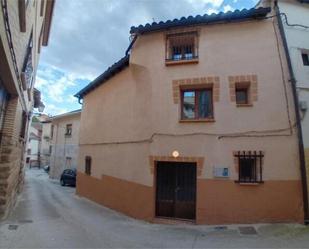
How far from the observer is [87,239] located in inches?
293

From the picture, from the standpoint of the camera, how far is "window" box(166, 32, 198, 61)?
33.2 ft

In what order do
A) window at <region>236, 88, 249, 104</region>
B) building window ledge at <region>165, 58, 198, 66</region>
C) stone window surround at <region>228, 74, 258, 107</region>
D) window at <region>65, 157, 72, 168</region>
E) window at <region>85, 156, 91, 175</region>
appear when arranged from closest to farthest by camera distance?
1. stone window surround at <region>228, 74, 258, 107</region>
2. window at <region>236, 88, 249, 104</region>
3. building window ledge at <region>165, 58, 198, 66</region>
4. window at <region>85, 156, 91, 175</region>
5. window at <region>65, 157, 72, 168</region>

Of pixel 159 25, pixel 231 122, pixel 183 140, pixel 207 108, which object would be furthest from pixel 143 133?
pixel 159 25

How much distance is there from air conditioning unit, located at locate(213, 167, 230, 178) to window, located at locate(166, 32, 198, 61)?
3.92 metres

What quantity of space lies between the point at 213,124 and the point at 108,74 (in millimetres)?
6661

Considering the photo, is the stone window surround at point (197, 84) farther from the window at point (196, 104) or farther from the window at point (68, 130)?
the window at point (68, 130)

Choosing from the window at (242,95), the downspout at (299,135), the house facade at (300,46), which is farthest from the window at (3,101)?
the house facade at (300,46)

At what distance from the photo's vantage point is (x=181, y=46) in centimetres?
1046

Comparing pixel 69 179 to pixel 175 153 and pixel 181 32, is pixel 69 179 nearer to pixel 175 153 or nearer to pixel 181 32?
pixel 175 153

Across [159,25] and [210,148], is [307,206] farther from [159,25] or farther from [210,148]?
[159,25]

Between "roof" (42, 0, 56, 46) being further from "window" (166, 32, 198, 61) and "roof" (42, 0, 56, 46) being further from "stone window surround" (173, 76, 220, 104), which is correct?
"stone window surround" (173, 76, 220, 104)

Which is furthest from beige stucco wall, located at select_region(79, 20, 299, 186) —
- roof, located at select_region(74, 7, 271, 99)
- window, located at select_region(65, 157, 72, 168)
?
window, located at select_region(65, 157, 72, 168)

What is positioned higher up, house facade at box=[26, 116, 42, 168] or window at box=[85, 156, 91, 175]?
house facade at box=[26, 116, 42, 168]

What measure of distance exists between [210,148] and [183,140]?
3.02 feet
